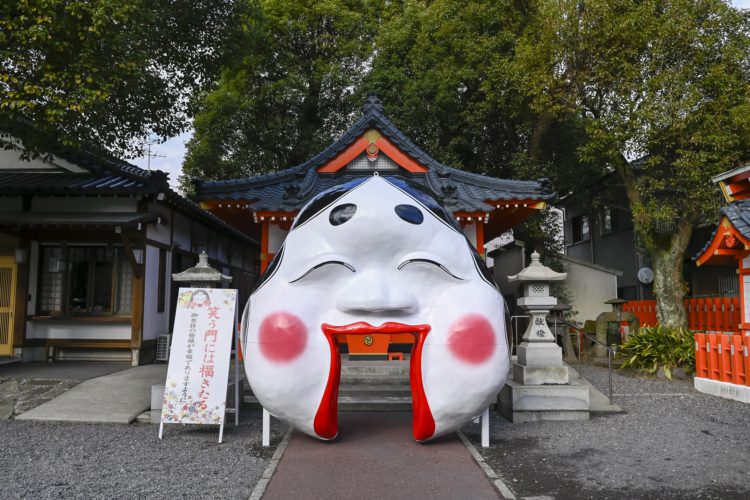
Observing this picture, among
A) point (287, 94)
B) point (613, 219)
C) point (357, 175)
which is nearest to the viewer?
point (357, 175)

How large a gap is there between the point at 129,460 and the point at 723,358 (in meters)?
9.61

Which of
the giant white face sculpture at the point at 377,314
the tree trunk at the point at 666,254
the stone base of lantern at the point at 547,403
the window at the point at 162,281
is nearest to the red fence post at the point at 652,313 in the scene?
the tree trunk at the point at 666,254

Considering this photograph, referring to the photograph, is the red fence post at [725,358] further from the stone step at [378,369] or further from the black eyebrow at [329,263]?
the black eyebrow at [329,263]

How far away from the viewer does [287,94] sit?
17.0 meters

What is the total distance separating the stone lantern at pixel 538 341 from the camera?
7.89 m

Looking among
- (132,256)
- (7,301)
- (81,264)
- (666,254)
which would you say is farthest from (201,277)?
(666,254)

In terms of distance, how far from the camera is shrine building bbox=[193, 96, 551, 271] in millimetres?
10062

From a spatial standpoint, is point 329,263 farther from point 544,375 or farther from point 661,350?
point 661,350

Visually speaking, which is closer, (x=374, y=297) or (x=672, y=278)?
(x=374, y=297)

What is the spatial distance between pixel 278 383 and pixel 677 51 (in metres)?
12.1

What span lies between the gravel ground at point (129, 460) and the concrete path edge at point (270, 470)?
9 centimetres

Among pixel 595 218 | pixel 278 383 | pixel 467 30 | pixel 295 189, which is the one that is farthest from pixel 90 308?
pixel 595 218

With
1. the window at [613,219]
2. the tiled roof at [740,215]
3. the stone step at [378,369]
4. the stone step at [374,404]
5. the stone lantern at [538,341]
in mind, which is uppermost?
the window at [613,219]

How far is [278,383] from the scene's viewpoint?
5.11 meters
